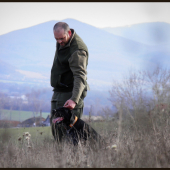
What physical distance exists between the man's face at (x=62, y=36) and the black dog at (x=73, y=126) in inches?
44.7

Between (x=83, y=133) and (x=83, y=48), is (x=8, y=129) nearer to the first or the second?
(x=83, y=133)

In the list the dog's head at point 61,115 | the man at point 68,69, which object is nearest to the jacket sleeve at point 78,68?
the man at point 68,69

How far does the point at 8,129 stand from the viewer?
5.43 meters

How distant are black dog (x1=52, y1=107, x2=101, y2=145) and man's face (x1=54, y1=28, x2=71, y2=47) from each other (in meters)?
1.14

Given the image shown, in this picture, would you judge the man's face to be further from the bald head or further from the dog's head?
the dog's head

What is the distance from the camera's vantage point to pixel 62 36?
167 inches

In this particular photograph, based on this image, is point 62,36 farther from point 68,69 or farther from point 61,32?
point 68,69

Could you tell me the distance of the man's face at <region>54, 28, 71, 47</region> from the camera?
13.8 feet

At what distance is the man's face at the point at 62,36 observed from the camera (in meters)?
4.22

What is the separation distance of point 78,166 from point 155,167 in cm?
97

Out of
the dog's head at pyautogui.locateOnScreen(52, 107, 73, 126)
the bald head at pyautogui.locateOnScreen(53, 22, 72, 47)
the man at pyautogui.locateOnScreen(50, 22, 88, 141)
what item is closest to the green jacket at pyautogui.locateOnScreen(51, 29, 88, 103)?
the man at pyautogui.locateOnScreen(50, 22, 88, 141)

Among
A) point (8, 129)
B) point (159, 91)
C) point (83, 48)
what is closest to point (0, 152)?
point (8, 129)

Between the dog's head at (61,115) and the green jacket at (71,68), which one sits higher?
the green jacket at (71,68)

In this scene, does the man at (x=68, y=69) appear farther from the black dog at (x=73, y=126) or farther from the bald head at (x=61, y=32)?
the black dog at (x=73, y=126)
